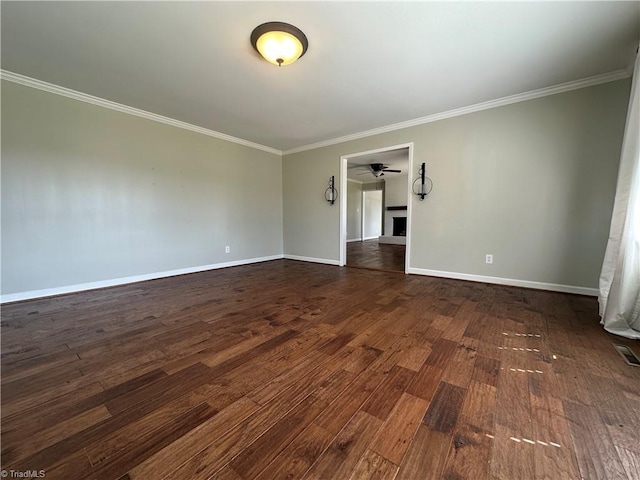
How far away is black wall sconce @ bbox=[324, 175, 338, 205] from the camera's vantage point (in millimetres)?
4738

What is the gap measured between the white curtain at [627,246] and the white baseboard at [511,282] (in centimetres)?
87

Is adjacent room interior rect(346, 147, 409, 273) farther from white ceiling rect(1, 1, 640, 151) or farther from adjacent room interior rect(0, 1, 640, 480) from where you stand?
white ceiling rect(1, 1, 640, 151)

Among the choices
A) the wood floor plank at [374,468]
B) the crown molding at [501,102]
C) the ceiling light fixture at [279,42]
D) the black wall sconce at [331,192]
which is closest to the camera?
the wood floor plank at [374,468]

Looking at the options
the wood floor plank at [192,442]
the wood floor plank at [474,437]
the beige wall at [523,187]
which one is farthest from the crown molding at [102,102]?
the wood floor plank at [474,437]

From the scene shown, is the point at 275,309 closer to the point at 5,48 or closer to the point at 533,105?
the point at 5,48

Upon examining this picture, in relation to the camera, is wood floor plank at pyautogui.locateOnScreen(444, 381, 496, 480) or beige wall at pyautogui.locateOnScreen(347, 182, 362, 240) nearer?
wood floor plank at pyautogui.locateOnScreen(444, 381, 496, 480)

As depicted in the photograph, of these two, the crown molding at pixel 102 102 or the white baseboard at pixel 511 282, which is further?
the white baseboard at pixel 511 282

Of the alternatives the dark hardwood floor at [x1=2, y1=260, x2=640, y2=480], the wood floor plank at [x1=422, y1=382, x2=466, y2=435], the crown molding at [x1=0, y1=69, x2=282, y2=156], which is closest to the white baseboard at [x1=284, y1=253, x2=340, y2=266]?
the dark hardwood floor at [x1=2, y1=260, x2=640, y2=480]

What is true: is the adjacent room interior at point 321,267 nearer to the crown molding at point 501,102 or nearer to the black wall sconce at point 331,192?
the crown molding at point 501,102

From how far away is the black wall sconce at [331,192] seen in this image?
4.74m

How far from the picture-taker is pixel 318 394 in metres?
1.26

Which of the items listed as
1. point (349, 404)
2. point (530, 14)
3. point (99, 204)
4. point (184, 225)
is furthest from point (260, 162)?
point (349, 404)

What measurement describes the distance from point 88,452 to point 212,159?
13.5 feet

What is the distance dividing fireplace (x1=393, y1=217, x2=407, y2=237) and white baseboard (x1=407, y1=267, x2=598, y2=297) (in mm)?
4967
